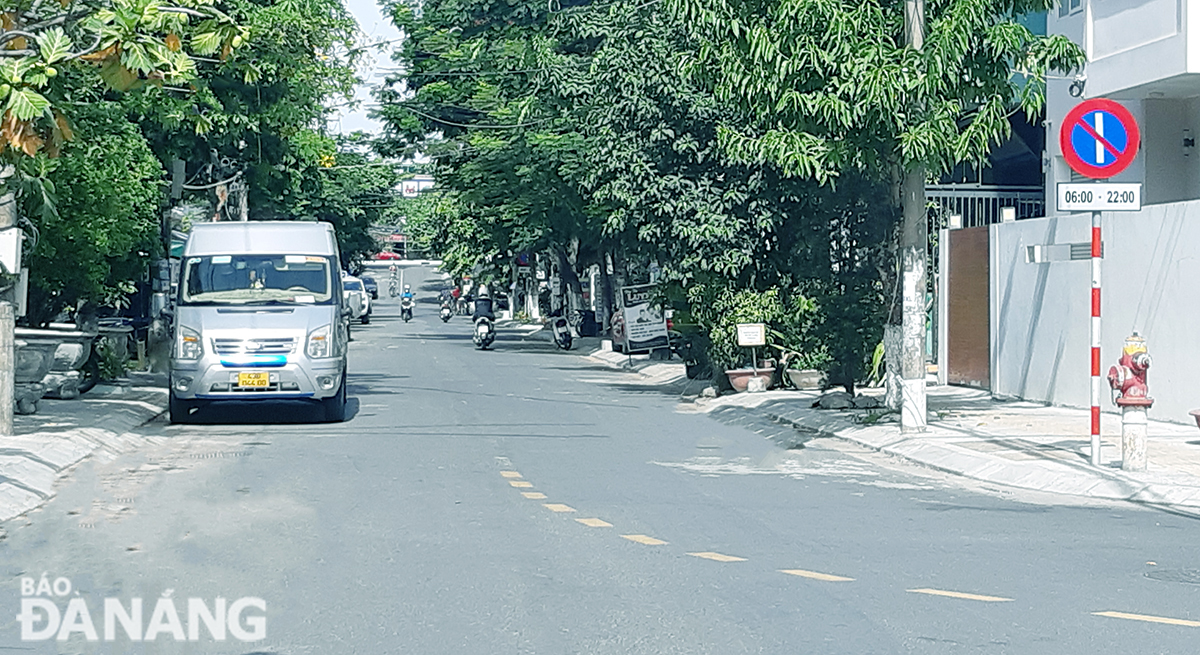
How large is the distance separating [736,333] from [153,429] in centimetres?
915

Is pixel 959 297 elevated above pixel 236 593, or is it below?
above

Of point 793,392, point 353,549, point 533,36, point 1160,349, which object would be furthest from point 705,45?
point 533,36

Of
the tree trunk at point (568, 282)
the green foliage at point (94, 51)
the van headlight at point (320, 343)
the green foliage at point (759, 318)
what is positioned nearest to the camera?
the green foliage at point (94, 51)

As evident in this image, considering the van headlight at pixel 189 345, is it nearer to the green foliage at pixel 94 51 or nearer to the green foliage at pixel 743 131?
the green foliage at pixel 94 51

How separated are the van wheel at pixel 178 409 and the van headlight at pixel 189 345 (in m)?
0.58

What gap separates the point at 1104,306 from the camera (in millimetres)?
20016

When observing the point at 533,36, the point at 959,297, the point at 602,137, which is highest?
the point at 533,36

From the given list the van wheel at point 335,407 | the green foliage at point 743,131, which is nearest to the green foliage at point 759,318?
the green foliage at point 743,131

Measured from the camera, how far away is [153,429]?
19.4 metres

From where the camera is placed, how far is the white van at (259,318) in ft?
62.6

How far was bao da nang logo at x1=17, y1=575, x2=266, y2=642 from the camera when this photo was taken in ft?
24.9

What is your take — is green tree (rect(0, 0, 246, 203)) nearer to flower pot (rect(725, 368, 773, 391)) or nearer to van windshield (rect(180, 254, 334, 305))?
van windshield (rect(180, 254, 334, 305))

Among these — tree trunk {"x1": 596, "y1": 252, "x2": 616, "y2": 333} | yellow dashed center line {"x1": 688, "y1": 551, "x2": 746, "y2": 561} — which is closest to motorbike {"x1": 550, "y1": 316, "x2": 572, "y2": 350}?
tree trunk {"x1": 596, "y1": 252, "x2": 616, "y2": 333}

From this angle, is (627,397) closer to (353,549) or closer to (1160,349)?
(1160,349)
